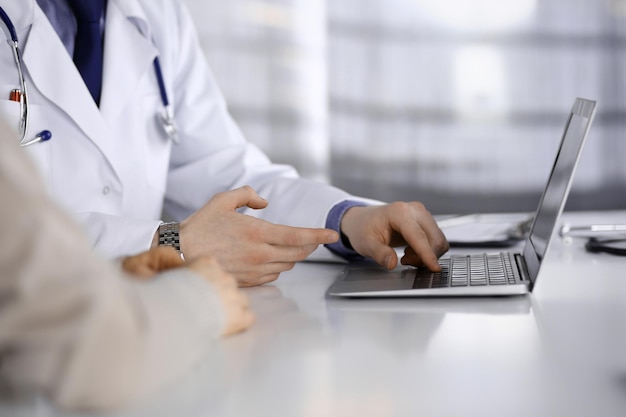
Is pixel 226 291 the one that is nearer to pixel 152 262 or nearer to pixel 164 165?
pixel 152 262

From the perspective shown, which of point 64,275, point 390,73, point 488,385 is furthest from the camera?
point 390,73

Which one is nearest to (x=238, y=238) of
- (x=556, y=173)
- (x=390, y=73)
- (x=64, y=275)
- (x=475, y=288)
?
(x=475, y=288)

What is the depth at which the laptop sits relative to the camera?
96 cm

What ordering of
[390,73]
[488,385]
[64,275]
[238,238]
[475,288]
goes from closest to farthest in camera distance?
[64,275] < [488,385] < [475,288] < [238,238] < [390,73]

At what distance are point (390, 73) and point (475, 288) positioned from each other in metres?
2.64

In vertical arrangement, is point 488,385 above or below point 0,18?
below

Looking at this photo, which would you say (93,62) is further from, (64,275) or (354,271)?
(64,275)

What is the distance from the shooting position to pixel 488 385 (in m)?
0.64

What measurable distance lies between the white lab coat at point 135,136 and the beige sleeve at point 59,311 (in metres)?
0.57

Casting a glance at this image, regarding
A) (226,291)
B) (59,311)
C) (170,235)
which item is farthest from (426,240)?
(59,311)

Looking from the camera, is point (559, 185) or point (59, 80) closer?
point (559, 185)

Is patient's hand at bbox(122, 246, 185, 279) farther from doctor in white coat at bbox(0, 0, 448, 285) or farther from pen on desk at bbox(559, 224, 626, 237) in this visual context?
pen on desk at bbox(559, 224, 626, 237)

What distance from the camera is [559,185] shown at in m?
1.03

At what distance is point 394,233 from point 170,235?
1.12ft
